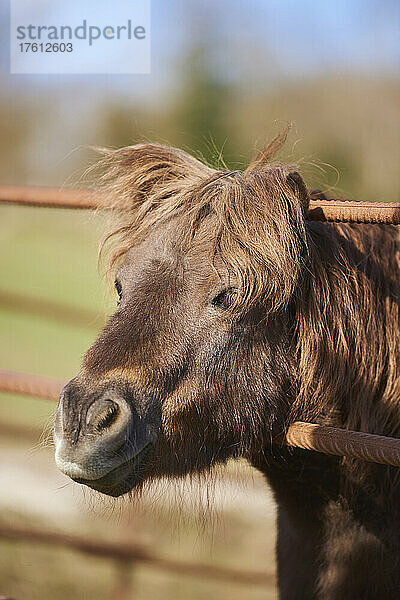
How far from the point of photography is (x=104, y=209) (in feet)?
6.43

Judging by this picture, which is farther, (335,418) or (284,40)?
(284,40)

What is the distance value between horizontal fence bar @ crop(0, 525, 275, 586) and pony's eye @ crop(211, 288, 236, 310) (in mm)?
2136

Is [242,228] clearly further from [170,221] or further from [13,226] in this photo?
[13,226]

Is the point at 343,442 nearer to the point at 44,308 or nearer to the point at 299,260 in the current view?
the point at 299,260

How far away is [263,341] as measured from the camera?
1.62m

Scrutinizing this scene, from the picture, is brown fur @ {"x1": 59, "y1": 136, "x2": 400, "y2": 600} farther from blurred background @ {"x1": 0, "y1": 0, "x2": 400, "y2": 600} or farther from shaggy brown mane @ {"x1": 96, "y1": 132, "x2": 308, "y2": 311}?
blurred background @ {"x1": 0, "y1": 0, "x2": 400, "y2": 600}

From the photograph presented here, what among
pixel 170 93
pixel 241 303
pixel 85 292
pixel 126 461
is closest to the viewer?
pixel 126 461

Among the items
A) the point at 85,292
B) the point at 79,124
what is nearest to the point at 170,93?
the point at 79,124

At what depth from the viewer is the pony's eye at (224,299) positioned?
1558 millimetres

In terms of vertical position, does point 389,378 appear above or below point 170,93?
below

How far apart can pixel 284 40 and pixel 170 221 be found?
41.5 ft

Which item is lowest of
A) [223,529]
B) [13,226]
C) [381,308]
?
[223,529]

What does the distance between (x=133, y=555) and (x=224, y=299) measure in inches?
89.8

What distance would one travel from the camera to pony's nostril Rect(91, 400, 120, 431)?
1363 mm
